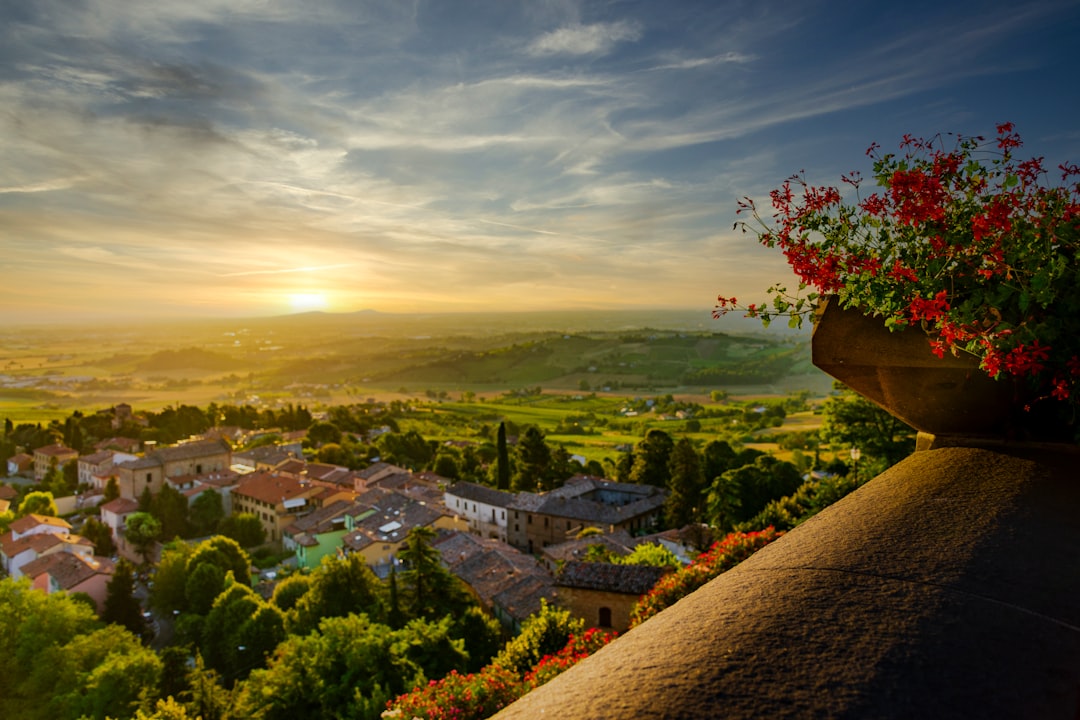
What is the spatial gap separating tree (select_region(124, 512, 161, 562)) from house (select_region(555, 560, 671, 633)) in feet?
140

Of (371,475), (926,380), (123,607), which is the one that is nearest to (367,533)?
(123,607)

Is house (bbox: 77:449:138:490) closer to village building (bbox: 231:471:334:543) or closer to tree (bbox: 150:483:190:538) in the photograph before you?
tree (bbox: 150:483:190:538)

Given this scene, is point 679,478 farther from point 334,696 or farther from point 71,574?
point 71,574

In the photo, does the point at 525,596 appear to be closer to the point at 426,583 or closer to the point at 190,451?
the point at 426,583

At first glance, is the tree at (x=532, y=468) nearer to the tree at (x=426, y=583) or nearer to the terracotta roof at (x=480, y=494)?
the terracotta roof at (x=480, y=494)

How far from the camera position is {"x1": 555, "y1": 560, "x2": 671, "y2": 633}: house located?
10930 mm

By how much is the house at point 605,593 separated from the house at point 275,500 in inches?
1594

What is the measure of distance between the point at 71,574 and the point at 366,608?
64.9 feet

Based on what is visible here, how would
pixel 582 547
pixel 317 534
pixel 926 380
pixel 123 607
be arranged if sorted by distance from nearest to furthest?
1. pixel 926 380
2. pixel 582 547
3. pixel 123 607
4. pixel 317 534

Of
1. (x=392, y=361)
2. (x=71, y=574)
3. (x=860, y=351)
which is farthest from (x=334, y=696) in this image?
(x=392, y=361)

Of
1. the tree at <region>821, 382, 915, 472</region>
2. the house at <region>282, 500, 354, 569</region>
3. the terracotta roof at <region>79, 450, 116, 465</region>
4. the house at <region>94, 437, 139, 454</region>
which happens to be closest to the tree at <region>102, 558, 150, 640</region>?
the house at <region>282, 500, 354, 569</region>

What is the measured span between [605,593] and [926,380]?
958 centimetres

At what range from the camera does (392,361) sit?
139 meters

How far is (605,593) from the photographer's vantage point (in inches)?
434
